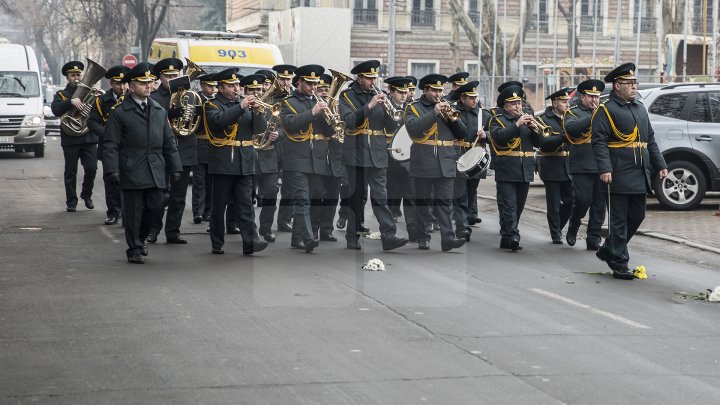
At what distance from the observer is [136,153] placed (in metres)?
12.5

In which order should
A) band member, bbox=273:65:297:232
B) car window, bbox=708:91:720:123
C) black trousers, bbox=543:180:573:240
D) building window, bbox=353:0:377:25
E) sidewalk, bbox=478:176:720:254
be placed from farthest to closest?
building window, bbox=353:0:377:25 → car window, bbox=708:91:720:123 → sidewalk, bbox=478:176:720:254 → black trousers, bbox=543:180:573:240 → band member, bbox=273:65:297:232

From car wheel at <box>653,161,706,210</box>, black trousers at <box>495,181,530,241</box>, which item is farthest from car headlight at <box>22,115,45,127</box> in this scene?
black trousers at <box>495,181,530,241</box>

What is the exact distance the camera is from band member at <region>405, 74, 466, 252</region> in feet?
44.8

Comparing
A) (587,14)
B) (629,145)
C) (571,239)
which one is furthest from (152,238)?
(587,14)

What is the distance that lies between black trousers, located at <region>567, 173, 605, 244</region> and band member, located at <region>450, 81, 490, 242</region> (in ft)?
3.77

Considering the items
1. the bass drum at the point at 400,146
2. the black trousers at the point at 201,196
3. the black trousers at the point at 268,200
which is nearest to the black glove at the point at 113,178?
the black trousers at the point at 268,200

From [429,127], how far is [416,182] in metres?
0.81

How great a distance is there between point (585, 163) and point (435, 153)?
1.76 metres

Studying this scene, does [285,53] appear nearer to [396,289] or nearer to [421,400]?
[396,289]

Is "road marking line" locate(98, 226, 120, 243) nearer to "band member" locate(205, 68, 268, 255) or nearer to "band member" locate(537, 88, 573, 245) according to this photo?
"band member" locate(205, 68, 268, 255)

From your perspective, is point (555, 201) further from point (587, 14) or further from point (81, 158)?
point (587, 14)

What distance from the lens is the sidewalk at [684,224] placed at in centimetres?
1539

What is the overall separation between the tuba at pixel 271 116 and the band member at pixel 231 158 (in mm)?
380

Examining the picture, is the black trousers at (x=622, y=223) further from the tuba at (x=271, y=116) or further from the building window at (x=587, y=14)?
the building window at (x=587, y=14)
